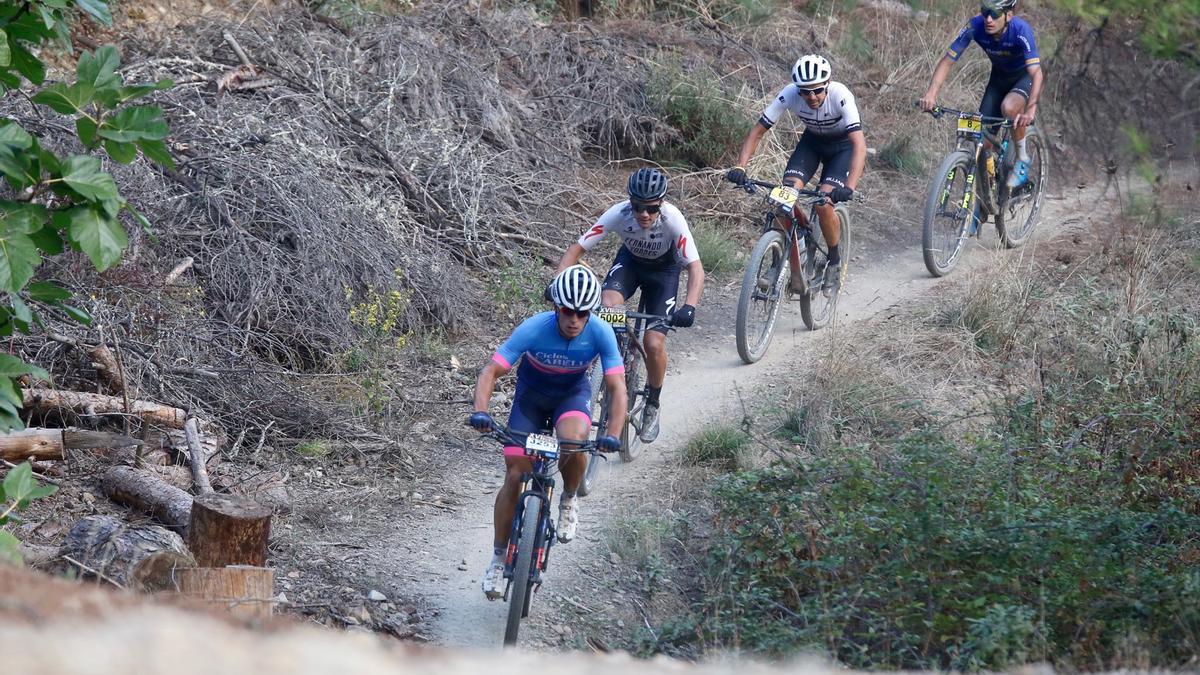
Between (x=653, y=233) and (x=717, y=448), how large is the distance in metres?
1.64

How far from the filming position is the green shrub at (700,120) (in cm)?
1371

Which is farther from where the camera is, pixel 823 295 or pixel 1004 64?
pixel 1004 64

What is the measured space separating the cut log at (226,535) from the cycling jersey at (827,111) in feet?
17.5

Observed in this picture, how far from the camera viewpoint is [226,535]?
5668 mm

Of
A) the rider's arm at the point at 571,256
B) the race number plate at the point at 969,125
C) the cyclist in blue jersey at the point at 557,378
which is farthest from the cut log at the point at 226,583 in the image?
the race number plate at the point at 969,125

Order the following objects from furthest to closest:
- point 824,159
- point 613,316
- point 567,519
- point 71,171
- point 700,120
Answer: point 700,120
point 824,159
point 613,316
point 567,519
point 71,171

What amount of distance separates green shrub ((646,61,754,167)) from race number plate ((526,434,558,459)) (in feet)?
28.9

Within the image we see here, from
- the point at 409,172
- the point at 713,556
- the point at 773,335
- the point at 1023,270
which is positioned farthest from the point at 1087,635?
the point at 409,172

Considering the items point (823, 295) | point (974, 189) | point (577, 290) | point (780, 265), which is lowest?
point (823, 295)

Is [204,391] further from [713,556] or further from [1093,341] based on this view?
[1093,341]

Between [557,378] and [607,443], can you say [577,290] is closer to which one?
[557,378]

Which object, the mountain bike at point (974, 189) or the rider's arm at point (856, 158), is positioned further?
the mountain bike at point (974, 189)

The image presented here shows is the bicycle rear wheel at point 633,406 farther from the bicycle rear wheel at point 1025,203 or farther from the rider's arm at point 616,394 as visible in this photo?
the bicycle rear wheel at point 1025,203

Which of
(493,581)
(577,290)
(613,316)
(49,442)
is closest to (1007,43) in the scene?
(613,316)
